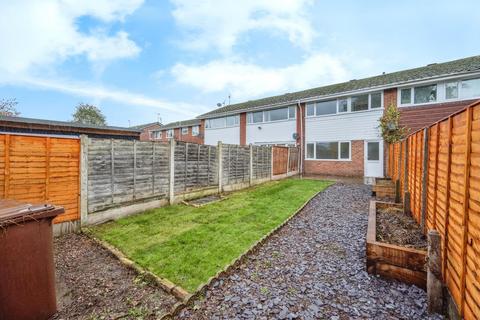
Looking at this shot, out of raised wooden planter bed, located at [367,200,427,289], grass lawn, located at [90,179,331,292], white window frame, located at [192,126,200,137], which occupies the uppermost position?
white window frame, located at [192,126,200,137]

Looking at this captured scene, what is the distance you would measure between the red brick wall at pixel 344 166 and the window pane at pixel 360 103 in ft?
7.42

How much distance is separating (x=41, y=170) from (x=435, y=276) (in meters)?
7.03

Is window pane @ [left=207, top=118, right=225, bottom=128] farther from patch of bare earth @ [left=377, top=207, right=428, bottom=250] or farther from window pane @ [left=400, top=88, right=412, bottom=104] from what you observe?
patch of bare earth @ [left=377, top=207, right=428, bottom=250]

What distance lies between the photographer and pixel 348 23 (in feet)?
34.5

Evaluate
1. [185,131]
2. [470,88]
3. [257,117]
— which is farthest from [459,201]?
[185,131]

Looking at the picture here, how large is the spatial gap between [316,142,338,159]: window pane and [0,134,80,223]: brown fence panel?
14940 mm

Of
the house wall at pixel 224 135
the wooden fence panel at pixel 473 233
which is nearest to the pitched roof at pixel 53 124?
the house wall at pixel 224 135

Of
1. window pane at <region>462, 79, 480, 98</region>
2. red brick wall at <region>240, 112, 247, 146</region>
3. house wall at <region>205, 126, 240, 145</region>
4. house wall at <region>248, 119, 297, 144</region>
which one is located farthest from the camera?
house wall at <region>205, 126, 240, 145</region>

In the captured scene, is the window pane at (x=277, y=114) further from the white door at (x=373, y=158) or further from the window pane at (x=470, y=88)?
the window pane at (x=470, y=88)

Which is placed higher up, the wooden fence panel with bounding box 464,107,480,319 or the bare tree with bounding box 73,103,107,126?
the bare tree with bounding box 73,103,107,126

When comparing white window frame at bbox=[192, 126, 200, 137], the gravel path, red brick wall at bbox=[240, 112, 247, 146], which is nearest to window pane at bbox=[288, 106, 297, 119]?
red brick wall at bbox=[240, 112, 247, 146]

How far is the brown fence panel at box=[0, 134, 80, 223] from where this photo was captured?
429 cm

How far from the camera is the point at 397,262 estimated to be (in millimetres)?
3240

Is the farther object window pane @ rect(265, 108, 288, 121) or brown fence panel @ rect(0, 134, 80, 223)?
window pane @ rect(265, 108, 288, 121)
